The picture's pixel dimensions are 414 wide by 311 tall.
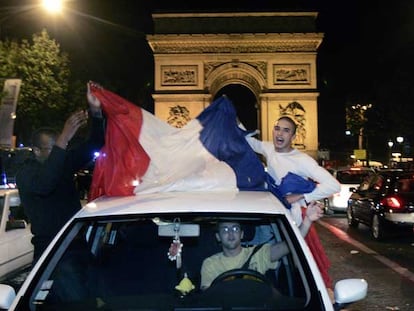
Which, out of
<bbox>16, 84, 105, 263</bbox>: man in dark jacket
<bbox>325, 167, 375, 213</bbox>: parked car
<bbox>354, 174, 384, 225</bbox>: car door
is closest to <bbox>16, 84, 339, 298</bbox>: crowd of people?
<bbox>16, 84, 105, 263</bbox>: man in dark jacket

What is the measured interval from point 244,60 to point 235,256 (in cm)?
3977

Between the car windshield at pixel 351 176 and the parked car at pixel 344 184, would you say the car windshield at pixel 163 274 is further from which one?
the car windshield at pixel 351 176

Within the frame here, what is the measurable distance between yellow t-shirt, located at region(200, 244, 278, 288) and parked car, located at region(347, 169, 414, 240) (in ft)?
33.0

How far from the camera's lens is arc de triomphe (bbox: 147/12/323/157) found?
42.1m

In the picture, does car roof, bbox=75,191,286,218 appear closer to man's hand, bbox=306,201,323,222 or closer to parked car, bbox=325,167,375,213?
man's hand, bbox=306,201,323,222

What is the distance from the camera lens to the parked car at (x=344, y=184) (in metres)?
19.8

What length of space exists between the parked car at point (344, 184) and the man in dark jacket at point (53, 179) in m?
15.3

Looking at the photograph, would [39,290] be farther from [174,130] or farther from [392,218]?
[392,218]

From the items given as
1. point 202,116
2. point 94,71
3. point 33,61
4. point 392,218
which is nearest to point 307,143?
point 94,71

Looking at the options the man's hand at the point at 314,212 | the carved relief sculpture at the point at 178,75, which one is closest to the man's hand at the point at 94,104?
the man's hand at the point at 314,212

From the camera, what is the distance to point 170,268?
4113 mm

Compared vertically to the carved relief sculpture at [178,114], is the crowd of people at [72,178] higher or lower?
lower

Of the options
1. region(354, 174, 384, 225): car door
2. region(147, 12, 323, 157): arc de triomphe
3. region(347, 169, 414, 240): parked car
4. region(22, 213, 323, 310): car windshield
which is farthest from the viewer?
region(147, 12, 323, 157): arc de triomphe

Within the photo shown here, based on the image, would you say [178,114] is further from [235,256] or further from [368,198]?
[235,256]
